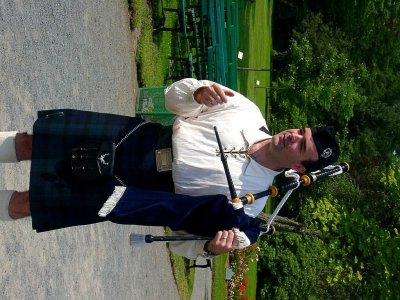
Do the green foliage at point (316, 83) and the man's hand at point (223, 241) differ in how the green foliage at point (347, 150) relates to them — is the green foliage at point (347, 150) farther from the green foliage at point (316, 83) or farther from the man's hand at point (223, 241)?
the man's hand at point (223, 241)

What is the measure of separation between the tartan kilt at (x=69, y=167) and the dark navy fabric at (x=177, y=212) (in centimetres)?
26

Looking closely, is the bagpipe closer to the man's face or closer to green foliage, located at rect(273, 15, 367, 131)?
the man's face

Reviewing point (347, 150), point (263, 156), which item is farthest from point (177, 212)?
point (347, 150)

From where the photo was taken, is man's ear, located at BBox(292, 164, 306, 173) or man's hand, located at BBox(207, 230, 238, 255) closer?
man's hand, located at BBox(207, 230, 238, 255)

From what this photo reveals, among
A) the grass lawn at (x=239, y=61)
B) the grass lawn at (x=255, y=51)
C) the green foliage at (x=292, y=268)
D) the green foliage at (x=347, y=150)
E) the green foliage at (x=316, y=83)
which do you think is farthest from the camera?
the grass lawn at (x=255, y=51)

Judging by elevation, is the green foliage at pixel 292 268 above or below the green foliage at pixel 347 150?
below

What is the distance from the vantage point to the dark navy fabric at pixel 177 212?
3633mm

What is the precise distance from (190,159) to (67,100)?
11.3 feet

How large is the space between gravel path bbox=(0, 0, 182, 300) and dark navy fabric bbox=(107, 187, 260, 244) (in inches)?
66.7

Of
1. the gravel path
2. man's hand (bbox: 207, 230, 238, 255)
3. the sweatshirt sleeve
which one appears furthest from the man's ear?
the gravel path

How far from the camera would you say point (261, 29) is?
2512 centimetres

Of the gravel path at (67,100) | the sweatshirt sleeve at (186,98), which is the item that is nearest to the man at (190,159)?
the sweatshirt sleeve at (186,98)

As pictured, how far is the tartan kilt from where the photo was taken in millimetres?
3891

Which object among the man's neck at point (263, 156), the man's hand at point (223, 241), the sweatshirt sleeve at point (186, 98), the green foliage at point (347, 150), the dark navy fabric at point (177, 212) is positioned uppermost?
the sweatshirt sleeve at point (186, 98)
